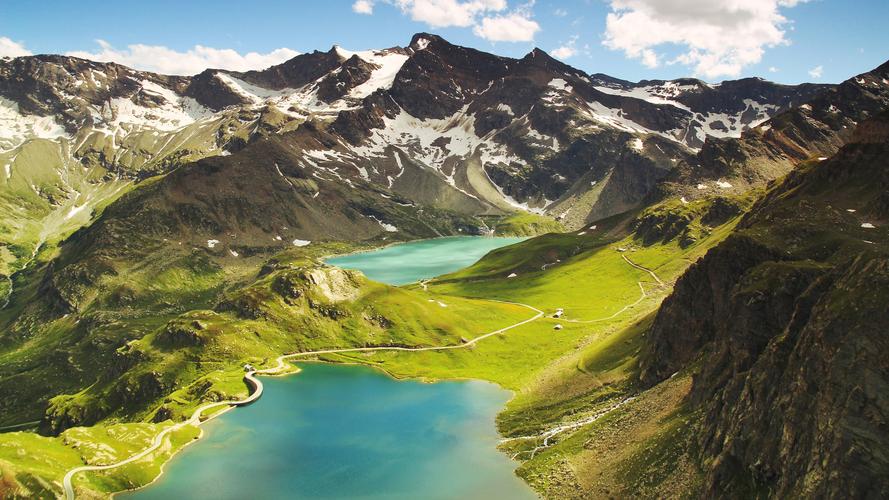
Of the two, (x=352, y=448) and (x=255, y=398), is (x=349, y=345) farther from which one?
(x=352, y=448)

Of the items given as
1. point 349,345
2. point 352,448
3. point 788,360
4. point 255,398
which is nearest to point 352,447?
point 352,448

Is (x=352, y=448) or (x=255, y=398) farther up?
(x=255, y=398)

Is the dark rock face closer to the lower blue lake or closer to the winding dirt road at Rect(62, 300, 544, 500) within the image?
the lower blue lake

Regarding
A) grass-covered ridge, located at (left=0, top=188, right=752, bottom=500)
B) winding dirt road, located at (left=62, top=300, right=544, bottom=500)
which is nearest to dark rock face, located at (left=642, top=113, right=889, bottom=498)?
grass-covered ridge, located at (left=0, top=188, right=752, bottom=500)

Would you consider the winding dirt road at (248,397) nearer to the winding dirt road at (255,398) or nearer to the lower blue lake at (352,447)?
the winding dirt road at (255,398)

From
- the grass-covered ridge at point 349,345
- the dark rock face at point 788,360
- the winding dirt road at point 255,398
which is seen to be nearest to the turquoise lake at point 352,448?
the winding dirt road at point 255,398

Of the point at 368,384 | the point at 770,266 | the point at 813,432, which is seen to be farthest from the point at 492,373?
the point at 813,432

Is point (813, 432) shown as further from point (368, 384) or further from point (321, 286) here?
point (321, 286)
